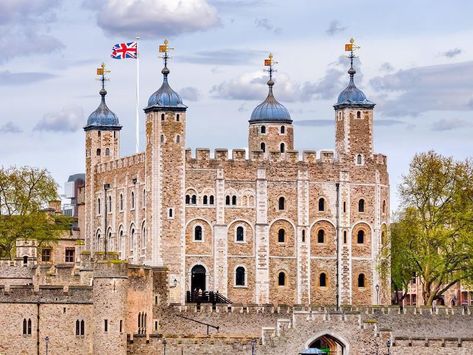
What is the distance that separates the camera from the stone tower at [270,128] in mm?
159000

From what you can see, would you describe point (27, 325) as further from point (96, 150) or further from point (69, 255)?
point (69, 255)

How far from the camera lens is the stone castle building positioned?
14912cm

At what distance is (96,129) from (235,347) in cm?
5185

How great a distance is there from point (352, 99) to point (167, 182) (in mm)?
16123

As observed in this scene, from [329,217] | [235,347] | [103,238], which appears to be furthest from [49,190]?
[235,347]

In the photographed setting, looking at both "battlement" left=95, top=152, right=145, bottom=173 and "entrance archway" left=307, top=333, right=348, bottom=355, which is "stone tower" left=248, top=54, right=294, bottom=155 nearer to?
"battlement" left=95, top=152, right=145, bottom=173

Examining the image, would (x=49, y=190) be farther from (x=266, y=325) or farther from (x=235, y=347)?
(x=235, y=347)

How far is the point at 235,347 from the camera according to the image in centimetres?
11706

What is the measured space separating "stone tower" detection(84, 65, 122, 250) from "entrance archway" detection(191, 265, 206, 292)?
53.7ft

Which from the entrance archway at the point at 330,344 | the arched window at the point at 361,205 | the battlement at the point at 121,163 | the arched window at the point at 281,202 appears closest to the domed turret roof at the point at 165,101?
the battlement at the point at 121,163

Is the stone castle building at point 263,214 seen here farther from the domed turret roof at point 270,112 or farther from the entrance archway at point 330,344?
the entrance archway at point 330,344

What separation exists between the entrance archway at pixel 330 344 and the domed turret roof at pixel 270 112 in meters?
38.4

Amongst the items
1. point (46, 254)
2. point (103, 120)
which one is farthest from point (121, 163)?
point (46, 254)

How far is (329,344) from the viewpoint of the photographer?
122 meters
